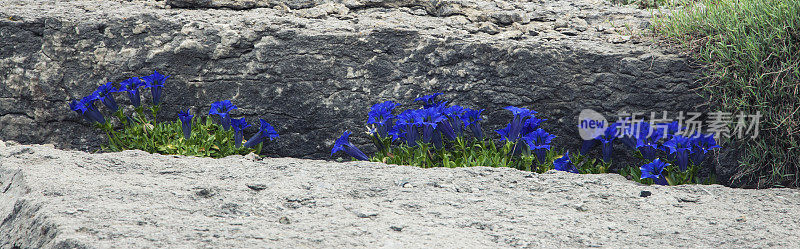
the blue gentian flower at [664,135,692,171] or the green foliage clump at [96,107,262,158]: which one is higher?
the blue gentian flower at [664,135,692,171]

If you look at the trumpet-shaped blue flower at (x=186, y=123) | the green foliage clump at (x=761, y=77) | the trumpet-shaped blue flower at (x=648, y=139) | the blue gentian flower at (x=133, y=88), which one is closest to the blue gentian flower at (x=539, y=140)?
the trumpet-shaped blue flower at (x=648, y=139)

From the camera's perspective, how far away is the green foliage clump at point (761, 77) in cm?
338

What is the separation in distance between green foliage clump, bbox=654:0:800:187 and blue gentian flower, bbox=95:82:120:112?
335 cm

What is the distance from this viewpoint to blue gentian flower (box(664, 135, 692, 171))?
331cm

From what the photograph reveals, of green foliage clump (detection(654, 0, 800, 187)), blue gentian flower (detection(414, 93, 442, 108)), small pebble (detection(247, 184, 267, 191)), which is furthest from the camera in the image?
blue gentian flower (detection(414, 93, 442, 108))

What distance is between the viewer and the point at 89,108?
153 inches

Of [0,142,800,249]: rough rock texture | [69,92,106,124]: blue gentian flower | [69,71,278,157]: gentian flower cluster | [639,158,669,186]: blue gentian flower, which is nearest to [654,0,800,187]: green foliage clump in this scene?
[0,142,800,249]: rough rock texture

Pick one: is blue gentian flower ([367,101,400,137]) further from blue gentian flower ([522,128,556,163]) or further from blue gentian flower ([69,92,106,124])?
blue gentian flower ([69,92,106,124])

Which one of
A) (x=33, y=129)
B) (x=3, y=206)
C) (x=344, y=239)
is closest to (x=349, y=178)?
(x=344, y=239)

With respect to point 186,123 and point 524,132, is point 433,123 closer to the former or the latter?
point 524,132

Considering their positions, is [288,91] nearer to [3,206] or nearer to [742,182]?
[3,206]

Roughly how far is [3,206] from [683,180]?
3218mm

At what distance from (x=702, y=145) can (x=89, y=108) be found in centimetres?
347

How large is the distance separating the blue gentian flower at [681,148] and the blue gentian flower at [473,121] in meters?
0.98
